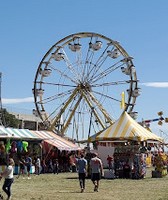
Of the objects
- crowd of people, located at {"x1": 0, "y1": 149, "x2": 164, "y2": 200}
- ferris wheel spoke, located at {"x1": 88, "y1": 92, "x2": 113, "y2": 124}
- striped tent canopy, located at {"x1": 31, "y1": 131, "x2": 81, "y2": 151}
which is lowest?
crowd of people, located at {"x1": 0, "y1": 149, "x2": 164, "y2": 200}

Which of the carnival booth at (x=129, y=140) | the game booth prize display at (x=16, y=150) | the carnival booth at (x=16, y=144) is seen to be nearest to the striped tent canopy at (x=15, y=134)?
the carnival booth at (x=16, y=144)

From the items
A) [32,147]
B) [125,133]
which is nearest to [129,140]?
[125,133]

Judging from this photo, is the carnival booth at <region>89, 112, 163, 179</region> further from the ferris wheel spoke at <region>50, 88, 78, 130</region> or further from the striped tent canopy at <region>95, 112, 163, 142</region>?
the ferris wheel spoke at <region>50, 88, 78, 130</region>

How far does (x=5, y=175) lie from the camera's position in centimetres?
1290

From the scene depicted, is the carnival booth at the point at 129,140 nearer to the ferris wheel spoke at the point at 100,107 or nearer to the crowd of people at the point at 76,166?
the crowd of people at the point at 76,166

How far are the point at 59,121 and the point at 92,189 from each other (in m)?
22.7

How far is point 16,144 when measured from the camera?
28891mm

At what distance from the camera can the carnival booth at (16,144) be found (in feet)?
90.2

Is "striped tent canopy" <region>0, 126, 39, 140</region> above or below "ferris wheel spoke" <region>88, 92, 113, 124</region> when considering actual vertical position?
below

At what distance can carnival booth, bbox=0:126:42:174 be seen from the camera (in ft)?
90.2

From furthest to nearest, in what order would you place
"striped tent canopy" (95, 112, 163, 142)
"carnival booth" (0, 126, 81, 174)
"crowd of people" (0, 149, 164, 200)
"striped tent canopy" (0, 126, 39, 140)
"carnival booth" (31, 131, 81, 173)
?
"carnival booth" (31, 131, 81, 173) → "carnival booth" (0, 126, 81, 174) → "striped tent canopy" (0, 126, 39, 140) → "striped tent canopy" (95, 112, 163, 142) → "crowd of people" (0, 149, 164, 200)

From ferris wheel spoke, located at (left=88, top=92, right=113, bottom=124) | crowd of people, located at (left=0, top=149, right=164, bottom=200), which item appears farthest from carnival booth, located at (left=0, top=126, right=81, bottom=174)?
ferris wheel spoke, located at (left=88, top=92, right=113, bottom=124)

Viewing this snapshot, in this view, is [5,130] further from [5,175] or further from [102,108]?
[5,175]

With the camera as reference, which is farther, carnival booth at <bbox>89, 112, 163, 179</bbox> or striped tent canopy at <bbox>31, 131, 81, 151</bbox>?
striped tent canopy at <bbox>31, 131, 81, 151</bbox>
